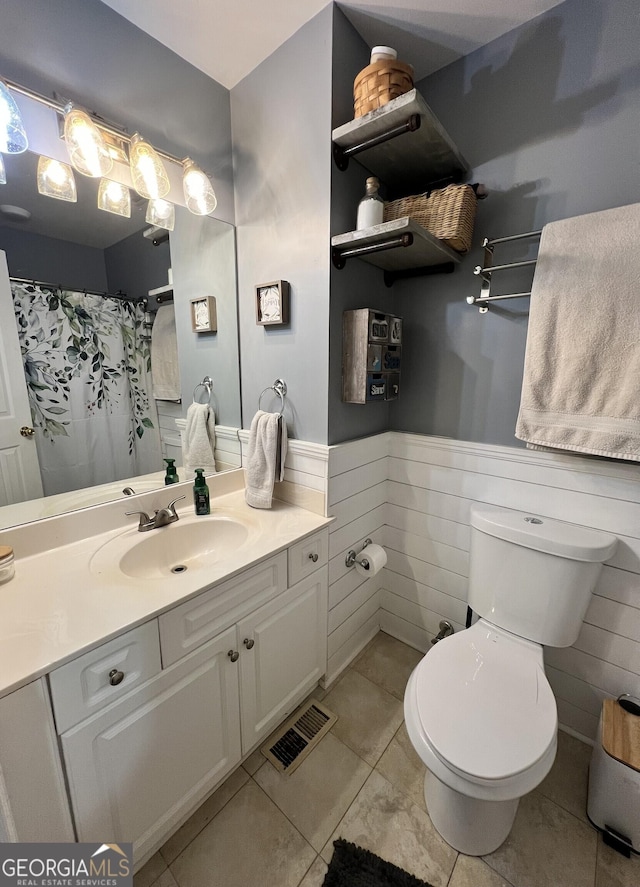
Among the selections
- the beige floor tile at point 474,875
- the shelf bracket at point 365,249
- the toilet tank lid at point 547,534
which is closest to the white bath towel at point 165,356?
the shelf bracket at point 365,249

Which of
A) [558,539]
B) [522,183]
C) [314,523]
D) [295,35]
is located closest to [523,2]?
[522,183]

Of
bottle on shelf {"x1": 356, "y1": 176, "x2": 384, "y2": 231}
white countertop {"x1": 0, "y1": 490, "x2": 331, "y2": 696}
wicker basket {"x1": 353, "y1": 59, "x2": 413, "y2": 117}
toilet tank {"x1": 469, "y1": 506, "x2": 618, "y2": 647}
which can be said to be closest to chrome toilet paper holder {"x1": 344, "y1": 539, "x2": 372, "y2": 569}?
white countertop {"x1": 0, "y1": 490, "x2": 331, "y2": 696}

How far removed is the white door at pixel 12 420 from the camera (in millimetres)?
992

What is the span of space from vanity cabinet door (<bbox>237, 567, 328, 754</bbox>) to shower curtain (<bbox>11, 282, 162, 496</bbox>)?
0.72m

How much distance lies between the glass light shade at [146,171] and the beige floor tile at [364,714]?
6.70ft

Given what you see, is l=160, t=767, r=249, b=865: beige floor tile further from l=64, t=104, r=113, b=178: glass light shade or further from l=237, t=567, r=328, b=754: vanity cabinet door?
l=64, t=104, r=113, b=178: glass light shade

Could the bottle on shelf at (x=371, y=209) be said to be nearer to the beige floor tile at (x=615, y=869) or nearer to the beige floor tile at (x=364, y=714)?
the beige floor tile at (x=364, y=714)

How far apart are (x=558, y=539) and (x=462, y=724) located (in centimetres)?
62

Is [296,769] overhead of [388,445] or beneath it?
beneath

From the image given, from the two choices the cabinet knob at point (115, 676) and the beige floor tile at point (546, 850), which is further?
the beige floor tile at point (546, 850)

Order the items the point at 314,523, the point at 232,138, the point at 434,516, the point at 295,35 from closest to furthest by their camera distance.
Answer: the point at 295,35
the point at 314,523
the point at 232,138
the point at 434,516

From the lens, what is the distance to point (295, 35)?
120cm

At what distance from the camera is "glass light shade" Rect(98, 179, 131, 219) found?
1.14 metres

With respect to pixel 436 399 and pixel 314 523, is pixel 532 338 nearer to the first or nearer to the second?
pixel 436 399
